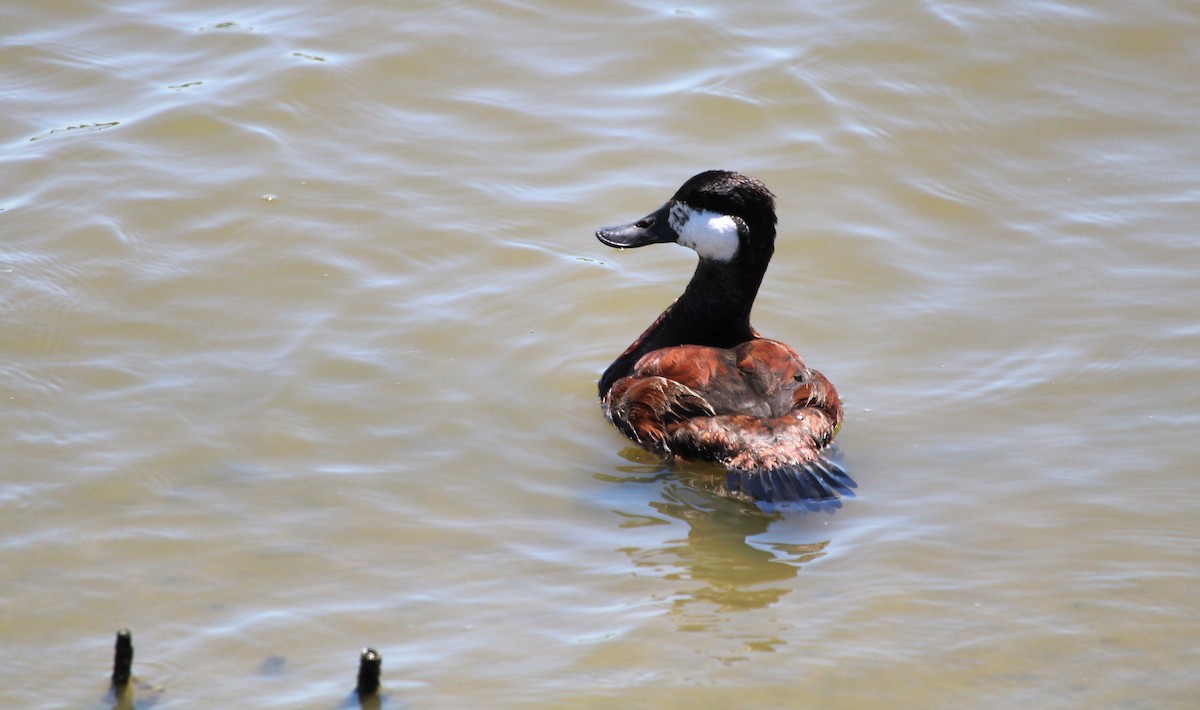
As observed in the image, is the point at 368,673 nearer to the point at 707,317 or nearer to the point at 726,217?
the point at 707,317

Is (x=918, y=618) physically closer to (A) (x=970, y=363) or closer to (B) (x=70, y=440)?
(A) (x=970, y=363)

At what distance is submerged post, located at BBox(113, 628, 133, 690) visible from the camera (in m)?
3.69

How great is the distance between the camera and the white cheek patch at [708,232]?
19.7 ft

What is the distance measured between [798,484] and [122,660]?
2.55 meters

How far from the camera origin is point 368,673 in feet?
12.4

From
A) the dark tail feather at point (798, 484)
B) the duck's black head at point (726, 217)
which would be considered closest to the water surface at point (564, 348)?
the dark tail feather at point (798, 484)

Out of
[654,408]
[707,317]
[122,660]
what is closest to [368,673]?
Result: [122,660]

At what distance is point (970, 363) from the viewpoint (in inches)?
248

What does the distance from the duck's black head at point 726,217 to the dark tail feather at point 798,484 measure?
1166mm

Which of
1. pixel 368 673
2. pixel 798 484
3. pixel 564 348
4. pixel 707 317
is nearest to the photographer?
pixel 368 673

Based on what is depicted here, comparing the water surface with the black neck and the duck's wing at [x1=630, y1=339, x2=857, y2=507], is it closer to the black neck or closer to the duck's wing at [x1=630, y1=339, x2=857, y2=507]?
the duck's wing at [x1=630, y1=339, x2=857, y2=507]

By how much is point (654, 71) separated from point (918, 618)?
16.4 feet

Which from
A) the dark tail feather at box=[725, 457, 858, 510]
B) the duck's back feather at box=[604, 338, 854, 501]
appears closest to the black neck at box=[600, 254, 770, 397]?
the duck's back feather at box=[604, 338, 854, 501]

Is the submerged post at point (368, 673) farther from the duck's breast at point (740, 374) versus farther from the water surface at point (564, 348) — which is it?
A: the duck's breast at point (740, 374)
